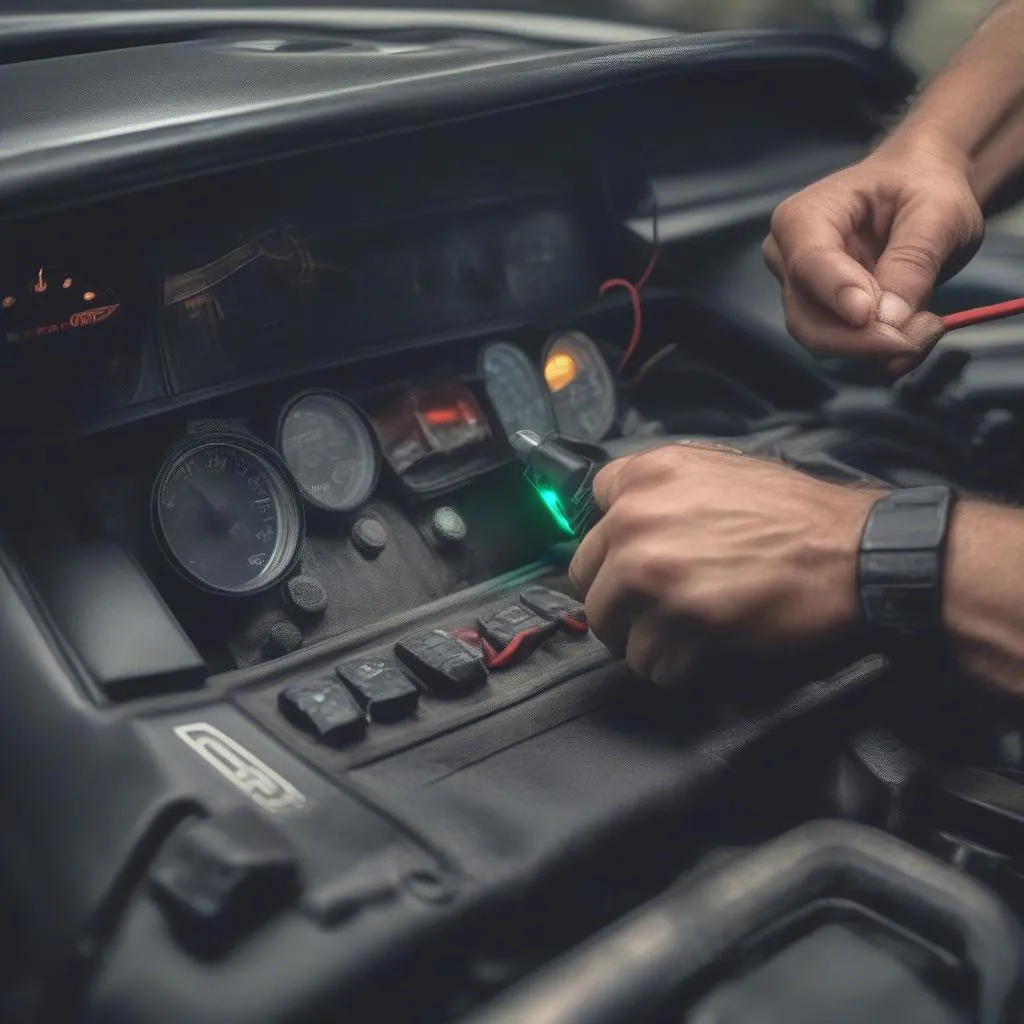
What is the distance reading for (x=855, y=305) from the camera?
1.24 metres

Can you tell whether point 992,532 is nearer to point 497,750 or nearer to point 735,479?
point 735,479

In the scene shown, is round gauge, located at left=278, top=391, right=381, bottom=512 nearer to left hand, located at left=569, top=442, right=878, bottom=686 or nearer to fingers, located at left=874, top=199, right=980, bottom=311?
A: left hand, located at left=569, top=442, right=878, bottom=686

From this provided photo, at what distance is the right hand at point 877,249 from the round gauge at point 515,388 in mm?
336

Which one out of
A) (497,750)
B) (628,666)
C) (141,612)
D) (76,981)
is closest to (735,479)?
(628,666)

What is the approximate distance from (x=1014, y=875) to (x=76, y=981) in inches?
28.5

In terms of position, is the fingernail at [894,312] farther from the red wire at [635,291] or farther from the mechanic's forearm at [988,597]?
the red wire at [635,291]

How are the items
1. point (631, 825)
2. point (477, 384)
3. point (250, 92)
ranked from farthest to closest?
point (477, 384) → point (250, 92) → point (631, 825)

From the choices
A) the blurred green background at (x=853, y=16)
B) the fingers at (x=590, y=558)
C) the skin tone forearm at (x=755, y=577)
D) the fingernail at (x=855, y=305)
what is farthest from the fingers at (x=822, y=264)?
the blurred green background at (x=853, y=16)

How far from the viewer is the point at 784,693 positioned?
1104 mm

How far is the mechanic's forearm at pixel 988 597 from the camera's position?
972 millimetres

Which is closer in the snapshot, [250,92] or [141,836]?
[141,836]

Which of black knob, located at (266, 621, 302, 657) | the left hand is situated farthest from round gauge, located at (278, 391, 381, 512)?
the left hand

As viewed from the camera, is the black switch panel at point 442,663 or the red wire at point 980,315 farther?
the red wire at point 980,315

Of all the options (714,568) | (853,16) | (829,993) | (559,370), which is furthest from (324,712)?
(853,16)
